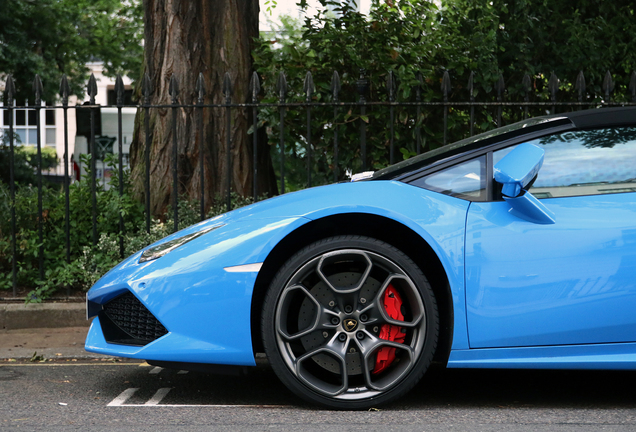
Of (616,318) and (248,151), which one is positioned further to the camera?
(248,151)

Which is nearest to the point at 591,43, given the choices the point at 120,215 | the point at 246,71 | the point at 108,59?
the point at 246,71

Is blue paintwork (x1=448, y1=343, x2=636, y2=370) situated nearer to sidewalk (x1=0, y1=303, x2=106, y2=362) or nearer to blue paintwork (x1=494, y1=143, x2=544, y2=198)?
blue paintwork (x1=494, y1=143, x2=544, y2=198)

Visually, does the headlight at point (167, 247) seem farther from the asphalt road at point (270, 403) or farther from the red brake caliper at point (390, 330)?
the red brake caliper at point (390, 330)

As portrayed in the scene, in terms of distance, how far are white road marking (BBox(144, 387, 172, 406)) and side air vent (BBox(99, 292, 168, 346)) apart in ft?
1.21

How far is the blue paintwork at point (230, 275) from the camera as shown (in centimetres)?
318

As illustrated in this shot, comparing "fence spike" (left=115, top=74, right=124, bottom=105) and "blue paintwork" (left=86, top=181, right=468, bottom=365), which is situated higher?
"fence spike" (left=115, top=74, right=124, bottom=105)

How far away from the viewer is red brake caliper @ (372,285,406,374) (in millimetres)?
3260

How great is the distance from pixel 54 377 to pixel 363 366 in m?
1.86

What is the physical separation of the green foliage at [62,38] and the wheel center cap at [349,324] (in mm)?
13863

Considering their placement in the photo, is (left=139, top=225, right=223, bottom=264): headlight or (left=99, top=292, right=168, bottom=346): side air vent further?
(left=139, top=225, right=223, bottom=264): headlight

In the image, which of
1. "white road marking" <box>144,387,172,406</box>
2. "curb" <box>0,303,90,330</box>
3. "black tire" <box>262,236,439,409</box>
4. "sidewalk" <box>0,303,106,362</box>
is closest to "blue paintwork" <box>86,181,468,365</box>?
"black tire" <box>262,236,439,409</box>

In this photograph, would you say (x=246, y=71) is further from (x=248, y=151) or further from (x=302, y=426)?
(x=302, y=426)

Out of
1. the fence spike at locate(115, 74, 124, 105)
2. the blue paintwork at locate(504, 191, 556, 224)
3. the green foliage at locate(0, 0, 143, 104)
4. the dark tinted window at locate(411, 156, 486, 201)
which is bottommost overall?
the blue paintwork at locate(504, 191, 556, 224)

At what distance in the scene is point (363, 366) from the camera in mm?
3213
